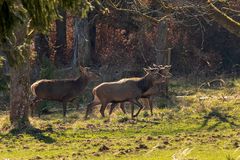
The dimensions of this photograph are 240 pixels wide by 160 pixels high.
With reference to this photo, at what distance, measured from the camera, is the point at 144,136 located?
56.1 ft

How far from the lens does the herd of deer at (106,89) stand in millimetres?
24123

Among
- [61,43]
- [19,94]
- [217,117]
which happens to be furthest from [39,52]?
[217,117]

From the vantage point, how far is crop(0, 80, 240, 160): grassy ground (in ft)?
46.5

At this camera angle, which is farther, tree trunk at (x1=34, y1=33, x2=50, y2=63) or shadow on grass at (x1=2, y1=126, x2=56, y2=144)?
tree trunk at (x1=34, y1=33, x2=50, y2=63)

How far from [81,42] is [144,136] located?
61.6 feet

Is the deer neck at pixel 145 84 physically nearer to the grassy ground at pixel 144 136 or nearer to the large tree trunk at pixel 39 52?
the grassy ground at pixel 144 136

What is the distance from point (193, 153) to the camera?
45.3 feet

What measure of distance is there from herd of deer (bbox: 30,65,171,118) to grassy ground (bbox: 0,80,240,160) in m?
0.58

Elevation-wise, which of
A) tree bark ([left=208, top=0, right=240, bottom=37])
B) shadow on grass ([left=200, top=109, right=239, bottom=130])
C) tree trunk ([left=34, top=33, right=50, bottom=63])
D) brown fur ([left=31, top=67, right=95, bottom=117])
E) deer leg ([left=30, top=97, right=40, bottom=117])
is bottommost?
deer leg ([left=30, top=97, right=40, bottom=117])

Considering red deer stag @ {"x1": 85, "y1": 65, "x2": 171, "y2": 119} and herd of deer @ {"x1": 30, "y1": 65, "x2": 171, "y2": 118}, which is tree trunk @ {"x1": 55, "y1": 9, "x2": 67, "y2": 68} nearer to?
herd of deer @ {"x1": 30, "y1": 65, "x2": 171, "y2": 118}

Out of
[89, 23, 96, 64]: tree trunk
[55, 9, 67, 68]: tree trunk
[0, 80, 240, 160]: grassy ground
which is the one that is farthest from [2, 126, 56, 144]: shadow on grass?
[55, 9, 67, 68]: tree trunk

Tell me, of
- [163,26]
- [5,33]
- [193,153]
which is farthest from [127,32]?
[5,33]

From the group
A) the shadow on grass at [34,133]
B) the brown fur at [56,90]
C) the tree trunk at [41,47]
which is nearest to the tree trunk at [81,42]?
the tree trunk at [41,47]

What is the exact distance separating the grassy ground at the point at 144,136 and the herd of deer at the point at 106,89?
584 millimetres
